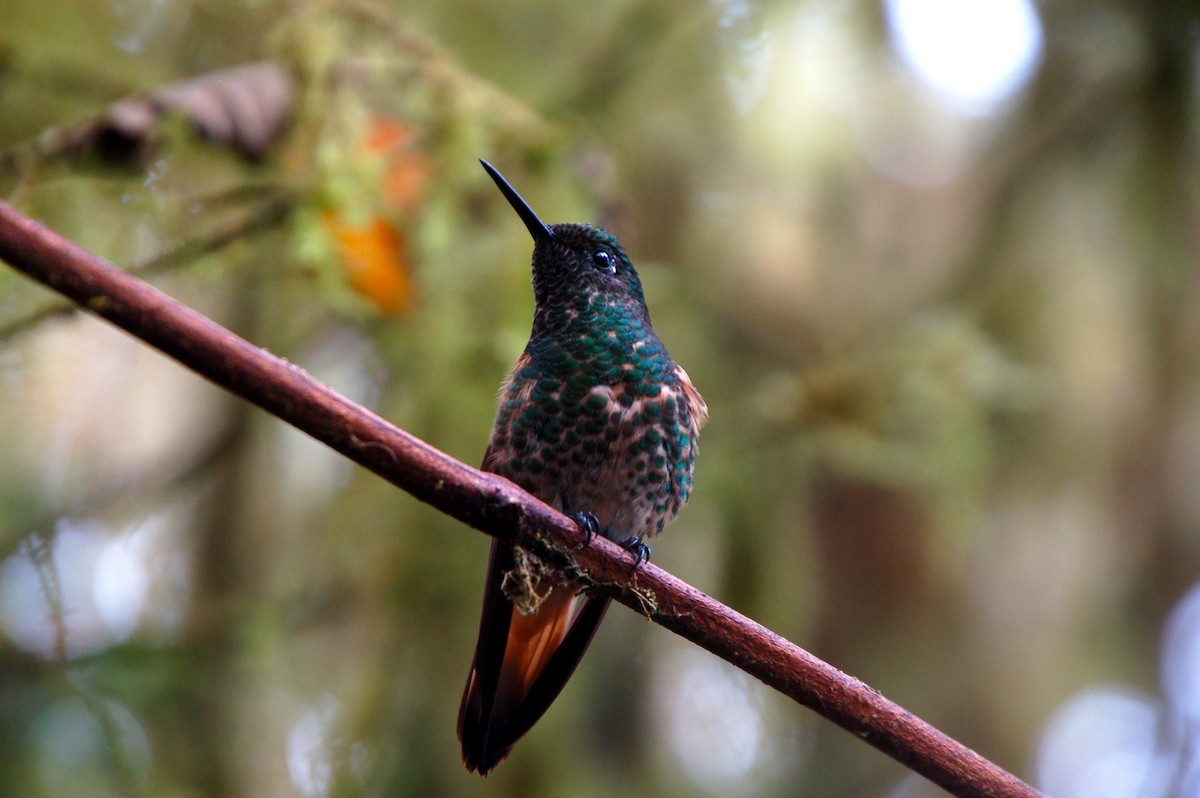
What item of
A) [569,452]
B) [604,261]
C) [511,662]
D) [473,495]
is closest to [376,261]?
[604,261]

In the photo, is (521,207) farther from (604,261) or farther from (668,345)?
(668,345)

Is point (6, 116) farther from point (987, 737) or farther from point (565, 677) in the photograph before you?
point (987, 737)

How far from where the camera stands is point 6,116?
2.67 m

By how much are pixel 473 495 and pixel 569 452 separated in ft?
2.75

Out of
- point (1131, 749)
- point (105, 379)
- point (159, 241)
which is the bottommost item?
point (105, 379)

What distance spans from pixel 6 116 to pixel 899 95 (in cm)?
326

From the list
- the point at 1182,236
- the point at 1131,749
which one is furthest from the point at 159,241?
the point at 1131,749

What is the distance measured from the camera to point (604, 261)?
2.53m

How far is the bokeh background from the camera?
2.72 metres

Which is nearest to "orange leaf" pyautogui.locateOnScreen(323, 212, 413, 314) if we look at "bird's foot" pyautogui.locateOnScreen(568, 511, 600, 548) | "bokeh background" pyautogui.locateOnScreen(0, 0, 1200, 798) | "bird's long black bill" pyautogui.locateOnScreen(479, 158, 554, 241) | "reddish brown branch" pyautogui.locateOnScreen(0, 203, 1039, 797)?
"bokeh background" pyautogui.locateOnScreen(0, 0, 1200, 798)

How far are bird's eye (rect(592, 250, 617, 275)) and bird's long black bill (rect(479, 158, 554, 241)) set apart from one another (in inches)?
4.7

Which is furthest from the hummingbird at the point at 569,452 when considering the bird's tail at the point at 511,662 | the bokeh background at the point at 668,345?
the bokeh background at the point at 668,345

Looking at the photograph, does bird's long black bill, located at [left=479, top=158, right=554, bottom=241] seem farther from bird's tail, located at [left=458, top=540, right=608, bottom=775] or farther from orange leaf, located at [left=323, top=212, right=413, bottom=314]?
bird's tail, located at [left=458, top=540, right=608, bottom=775]

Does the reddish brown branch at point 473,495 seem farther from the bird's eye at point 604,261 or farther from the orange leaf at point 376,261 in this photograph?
the orange leaf at point 376,261
